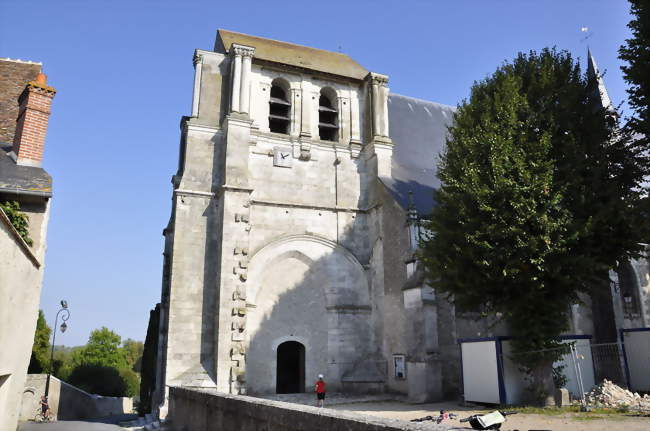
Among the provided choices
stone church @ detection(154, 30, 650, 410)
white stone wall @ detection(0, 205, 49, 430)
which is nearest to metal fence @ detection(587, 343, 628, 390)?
stone church @ detection(154, 30, 650, 410)

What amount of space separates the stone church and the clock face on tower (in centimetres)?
4

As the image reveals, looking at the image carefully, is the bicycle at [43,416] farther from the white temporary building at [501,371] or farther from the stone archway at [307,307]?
the white temporary building at [501,371]

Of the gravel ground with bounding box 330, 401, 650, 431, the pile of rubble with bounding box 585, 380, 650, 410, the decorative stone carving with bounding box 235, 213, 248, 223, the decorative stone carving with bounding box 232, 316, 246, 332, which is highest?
the decorative stone carving with bounding box 235, 213, 248, 223

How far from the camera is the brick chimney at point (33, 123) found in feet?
32.2

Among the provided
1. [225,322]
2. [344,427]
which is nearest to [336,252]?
[225,322]

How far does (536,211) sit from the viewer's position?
10492 mm

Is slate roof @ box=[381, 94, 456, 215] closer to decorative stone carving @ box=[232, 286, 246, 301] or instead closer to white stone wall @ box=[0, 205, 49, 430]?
decorative stone carving @ box=[232, 286, 246, 301]

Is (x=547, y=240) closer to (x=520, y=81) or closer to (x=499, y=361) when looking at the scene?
(x=499, y=361)

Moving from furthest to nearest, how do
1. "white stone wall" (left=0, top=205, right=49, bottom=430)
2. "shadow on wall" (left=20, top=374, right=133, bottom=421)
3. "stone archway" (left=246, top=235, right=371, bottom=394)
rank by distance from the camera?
"shadow on wall" (left=20, top=374, right=133, bottom=421) → "stone archway" (left=246, top=235, right=371, bottom=394) → "white stone wall" (left=0, top=205, right=49, bottom=430)

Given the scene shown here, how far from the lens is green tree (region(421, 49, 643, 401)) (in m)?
10.4

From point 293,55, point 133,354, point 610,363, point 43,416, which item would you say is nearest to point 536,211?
point 610,363

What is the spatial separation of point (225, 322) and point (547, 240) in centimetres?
851

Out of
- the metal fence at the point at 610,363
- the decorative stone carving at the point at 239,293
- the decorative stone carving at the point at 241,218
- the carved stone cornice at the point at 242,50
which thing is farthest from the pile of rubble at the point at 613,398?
the carved stone cornice at the point at 242,50

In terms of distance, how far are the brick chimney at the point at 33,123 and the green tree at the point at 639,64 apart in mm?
11791
